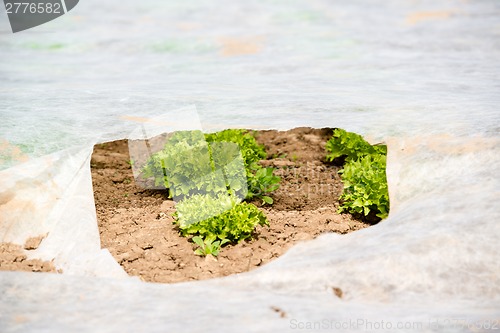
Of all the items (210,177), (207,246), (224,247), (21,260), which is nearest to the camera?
(21,260)

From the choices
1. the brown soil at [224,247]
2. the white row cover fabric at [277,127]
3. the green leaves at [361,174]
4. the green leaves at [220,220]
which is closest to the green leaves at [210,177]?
the green leaves at [220,220]

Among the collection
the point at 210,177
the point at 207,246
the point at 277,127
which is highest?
the point at 277,127

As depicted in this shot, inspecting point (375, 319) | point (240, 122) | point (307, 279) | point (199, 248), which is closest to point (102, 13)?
point (240, 122)

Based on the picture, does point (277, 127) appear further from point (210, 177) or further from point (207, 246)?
point (207, 246)

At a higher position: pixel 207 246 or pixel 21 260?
pixel 21 260

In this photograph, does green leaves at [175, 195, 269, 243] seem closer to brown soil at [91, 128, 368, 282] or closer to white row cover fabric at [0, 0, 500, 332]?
brown soil at [91, 128, 368, 282]

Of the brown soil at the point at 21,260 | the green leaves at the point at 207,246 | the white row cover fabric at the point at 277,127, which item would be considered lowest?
the green leaves at the point at 207,246

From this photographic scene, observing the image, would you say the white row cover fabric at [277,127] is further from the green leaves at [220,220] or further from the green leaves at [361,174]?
the green leaves at [220,220]

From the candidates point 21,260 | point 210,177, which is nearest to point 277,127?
point 210,177
